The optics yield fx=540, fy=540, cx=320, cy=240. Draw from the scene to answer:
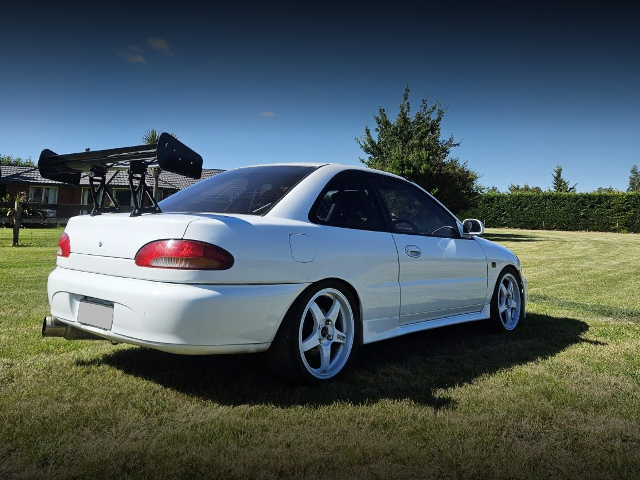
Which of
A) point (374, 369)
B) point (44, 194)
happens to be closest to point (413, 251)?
point (374, 369)

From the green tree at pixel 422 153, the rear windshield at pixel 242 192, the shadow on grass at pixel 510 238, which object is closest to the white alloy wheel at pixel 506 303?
the rear windshield at pixel 242 192

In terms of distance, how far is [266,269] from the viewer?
3.09 metres

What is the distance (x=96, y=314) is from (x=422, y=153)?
964 inches

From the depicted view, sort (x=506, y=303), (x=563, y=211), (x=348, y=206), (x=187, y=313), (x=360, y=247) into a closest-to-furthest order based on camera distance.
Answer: (x=187, y=313) → (x=360, y=247) → (x=348, y=206) → (x=506, y=303) → (x=563, y=211)

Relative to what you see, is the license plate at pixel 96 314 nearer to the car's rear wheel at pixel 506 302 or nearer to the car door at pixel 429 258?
the car door at pixel 429 258

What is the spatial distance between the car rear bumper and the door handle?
1.17 metres

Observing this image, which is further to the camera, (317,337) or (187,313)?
(317,337)

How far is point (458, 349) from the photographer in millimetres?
4613

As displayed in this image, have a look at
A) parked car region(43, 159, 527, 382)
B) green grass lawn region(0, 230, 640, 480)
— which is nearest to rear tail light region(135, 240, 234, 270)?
parked car region(43, 159, 527, 382)

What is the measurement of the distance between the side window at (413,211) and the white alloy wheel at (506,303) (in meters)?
→ 0.91

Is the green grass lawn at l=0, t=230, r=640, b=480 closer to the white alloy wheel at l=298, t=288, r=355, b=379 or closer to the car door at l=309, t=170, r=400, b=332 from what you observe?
the white alloy wheel at l=298, t=288, r=355, b=379

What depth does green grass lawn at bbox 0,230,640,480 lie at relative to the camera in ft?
7.66

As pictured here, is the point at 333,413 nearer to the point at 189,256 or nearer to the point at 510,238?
the point at 189,256

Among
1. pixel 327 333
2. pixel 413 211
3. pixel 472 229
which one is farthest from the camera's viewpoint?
pixel 472 229
